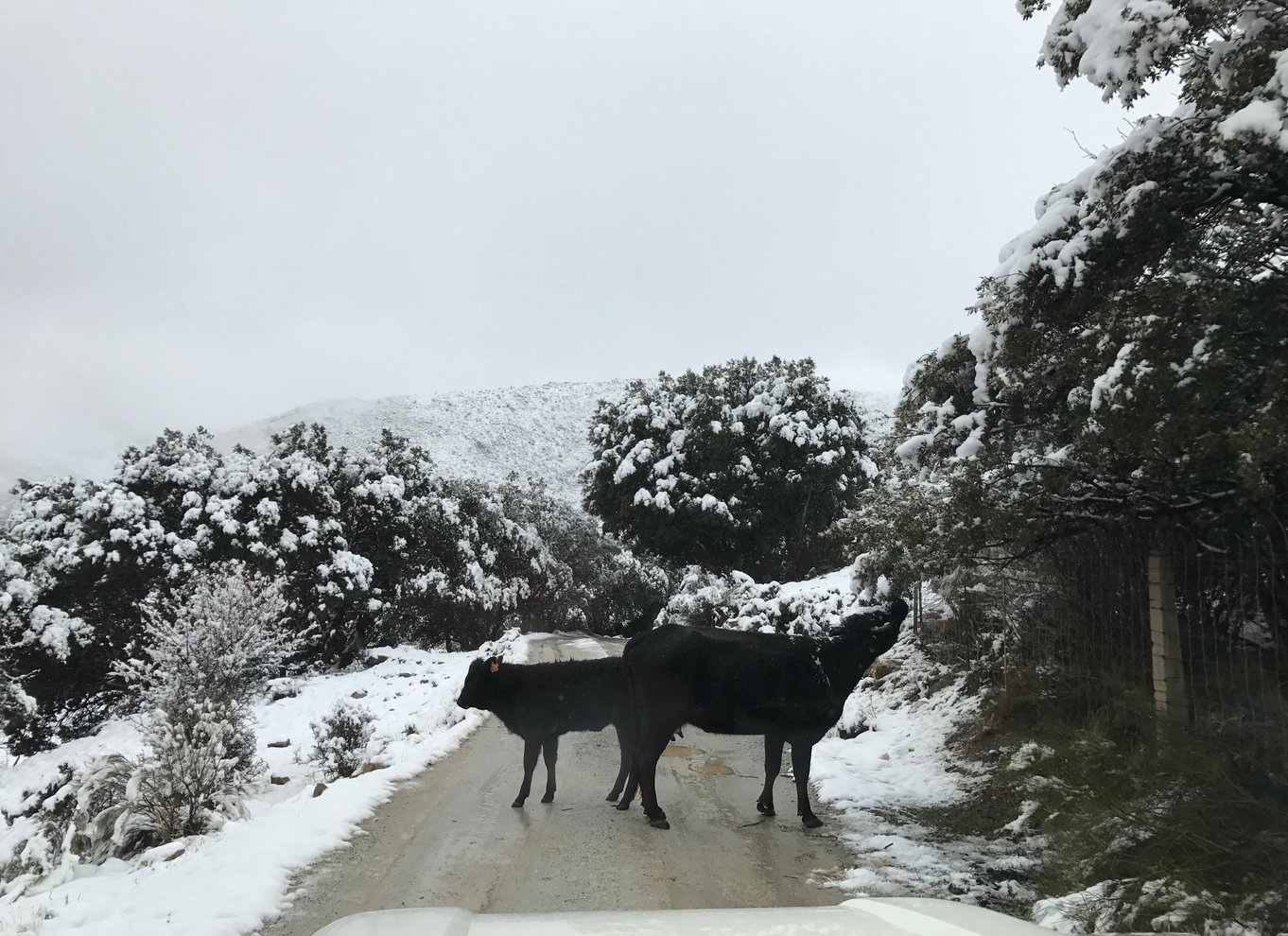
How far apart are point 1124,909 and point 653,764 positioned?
12.8 ft

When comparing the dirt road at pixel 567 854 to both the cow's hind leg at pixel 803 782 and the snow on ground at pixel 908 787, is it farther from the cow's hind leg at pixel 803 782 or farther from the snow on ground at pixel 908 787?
the snow on ground at pixel 908 787

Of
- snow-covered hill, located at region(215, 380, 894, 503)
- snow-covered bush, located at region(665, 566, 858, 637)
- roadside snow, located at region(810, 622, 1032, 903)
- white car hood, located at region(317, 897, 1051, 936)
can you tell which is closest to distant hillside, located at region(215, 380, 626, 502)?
snow-covered hill, located at region(215, 380, 894, 503)

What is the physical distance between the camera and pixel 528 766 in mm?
8242

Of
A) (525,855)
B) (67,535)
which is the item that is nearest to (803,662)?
(525,855)

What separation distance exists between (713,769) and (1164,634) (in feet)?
16.8

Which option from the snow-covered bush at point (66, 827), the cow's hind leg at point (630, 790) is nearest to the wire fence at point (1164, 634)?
the cow's hind leg at point (630, 790)

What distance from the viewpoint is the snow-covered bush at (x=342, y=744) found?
11355 mm

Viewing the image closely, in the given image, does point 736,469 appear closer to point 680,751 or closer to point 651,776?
point 680,751

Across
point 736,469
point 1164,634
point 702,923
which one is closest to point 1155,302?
point 1164,634

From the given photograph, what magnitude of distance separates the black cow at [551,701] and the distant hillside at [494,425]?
80434 mm

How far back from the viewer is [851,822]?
7.52 m

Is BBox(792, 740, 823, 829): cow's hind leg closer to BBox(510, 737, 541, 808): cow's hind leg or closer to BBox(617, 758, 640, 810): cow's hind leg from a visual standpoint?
BBox(617, 758, 640, 810): cow's hind leg

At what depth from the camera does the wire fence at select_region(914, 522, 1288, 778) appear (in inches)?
213

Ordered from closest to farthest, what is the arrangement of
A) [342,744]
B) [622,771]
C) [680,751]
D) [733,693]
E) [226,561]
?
[733,693], [622,771], [680,751], [342,744], [226,561]
